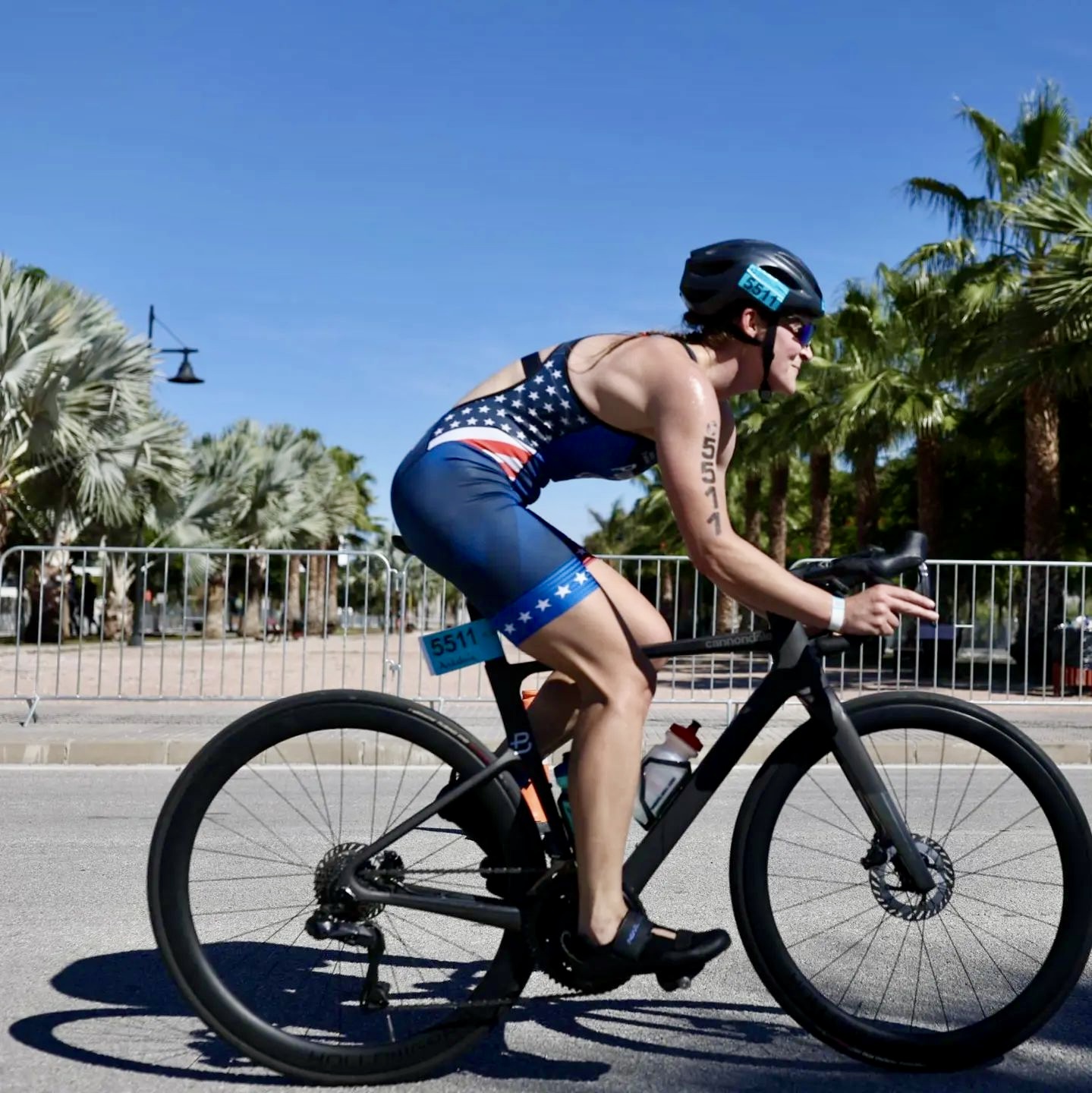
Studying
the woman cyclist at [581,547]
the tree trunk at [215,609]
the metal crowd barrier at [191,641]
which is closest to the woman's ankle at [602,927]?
the woman cyclist at [581,547]

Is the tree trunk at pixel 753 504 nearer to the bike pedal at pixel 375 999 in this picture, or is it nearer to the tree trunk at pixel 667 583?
the tree trunk at pixel 667 583

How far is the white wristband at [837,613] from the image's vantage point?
2.69 meters

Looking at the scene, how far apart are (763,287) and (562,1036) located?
1.66 meters

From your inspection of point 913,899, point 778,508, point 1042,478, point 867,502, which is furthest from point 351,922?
point 778,508

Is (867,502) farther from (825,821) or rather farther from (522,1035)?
(522,1035)

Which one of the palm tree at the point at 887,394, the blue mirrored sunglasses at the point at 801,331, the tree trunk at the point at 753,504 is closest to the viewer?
the blue mirrored sunglasses at the point at 801,331

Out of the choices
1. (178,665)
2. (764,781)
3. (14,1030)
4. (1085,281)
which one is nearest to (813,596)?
(764,781)

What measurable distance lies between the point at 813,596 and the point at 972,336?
2104cm

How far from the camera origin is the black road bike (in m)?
2.67

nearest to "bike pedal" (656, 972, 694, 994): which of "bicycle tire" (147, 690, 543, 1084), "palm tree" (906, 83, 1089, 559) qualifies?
"bicycle tire" (147, 690, 543, 1084)

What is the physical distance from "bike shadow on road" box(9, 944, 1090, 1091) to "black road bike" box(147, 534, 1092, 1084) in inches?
4.8

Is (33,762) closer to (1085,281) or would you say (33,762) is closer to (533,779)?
(533,779)

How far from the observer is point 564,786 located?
273cm

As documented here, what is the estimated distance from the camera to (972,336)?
2239 cm
